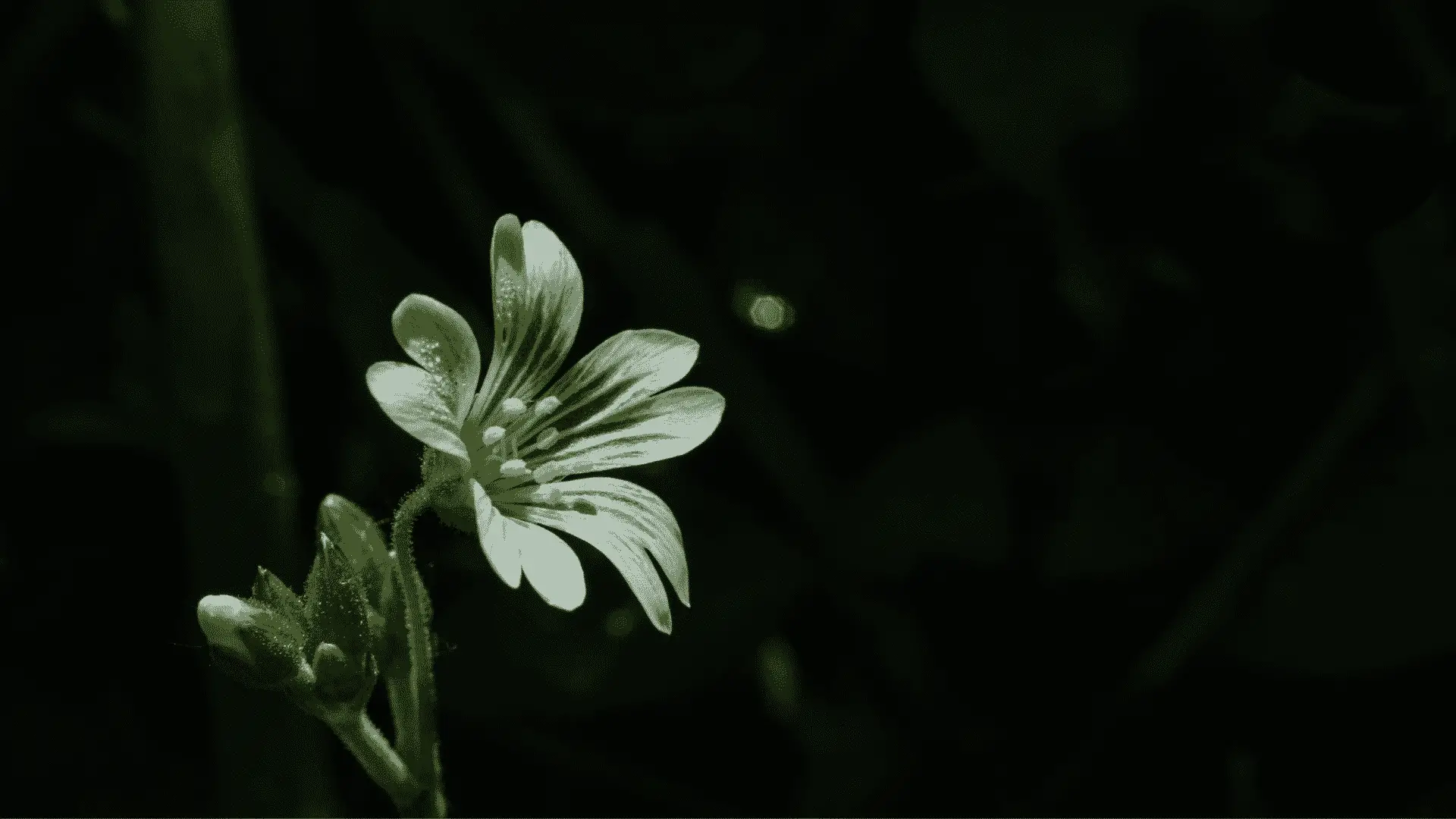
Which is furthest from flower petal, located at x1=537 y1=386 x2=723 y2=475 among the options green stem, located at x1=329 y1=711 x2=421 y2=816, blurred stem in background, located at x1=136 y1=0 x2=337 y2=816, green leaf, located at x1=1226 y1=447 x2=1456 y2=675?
green leaf, located at x1=1226 y1=447 x2=1456 y2=675

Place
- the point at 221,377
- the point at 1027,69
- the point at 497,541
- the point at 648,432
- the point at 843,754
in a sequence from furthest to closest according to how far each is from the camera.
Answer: the point at 843,754 → the point at 1027,69 → the point at 221,377 → the point at 648,432 → the point at 497,541

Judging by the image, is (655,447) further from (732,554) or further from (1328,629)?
(1328,629)

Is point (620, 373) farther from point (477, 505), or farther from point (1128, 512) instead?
point (1128, 512)

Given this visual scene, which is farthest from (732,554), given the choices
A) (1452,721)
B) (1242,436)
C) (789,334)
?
(1452,721)

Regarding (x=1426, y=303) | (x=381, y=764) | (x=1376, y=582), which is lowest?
(x=1376, y=582)

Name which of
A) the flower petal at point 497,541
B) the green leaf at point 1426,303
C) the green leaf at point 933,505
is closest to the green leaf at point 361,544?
the flower petal at point 497,541

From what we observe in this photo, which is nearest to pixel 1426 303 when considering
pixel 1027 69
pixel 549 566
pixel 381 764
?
pixel 1027 69

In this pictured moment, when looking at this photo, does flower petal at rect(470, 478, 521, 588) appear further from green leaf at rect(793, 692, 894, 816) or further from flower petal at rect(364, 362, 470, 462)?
green leaf at rect(793, 692, 894, 816)
